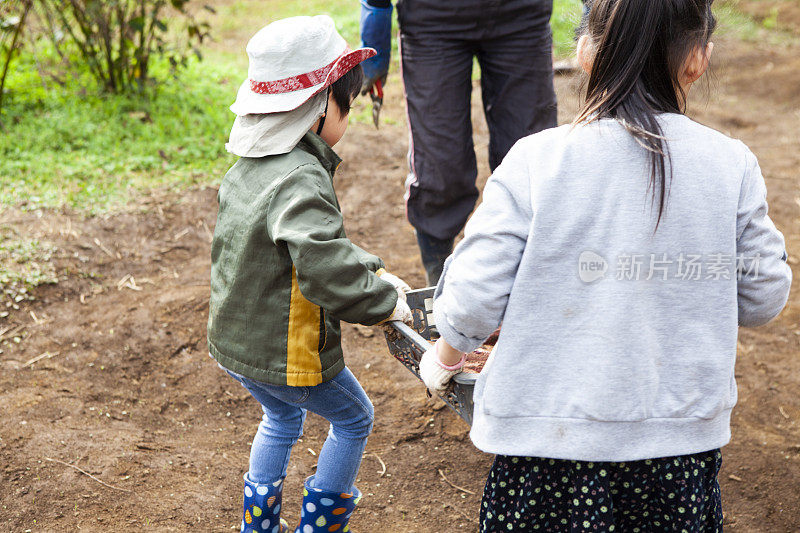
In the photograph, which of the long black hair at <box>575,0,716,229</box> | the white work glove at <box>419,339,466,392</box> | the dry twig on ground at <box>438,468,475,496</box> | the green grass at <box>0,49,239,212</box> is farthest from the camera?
the green grass at <box>0,49,239,212</box>

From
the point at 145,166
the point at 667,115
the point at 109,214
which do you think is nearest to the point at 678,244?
the point at 667,115

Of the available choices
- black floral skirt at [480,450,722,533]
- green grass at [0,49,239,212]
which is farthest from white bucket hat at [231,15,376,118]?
green grass at [0,49,239,212]

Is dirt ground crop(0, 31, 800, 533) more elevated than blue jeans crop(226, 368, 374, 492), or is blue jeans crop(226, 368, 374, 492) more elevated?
blue jeans crop(226, 368, 374, 492)

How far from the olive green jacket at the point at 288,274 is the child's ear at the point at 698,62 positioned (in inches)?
29.5

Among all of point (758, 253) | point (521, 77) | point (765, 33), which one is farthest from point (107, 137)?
point (765, 33)

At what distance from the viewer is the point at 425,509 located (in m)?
2.40

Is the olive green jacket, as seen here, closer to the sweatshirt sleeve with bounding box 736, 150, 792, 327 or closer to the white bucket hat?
the white bucket hat

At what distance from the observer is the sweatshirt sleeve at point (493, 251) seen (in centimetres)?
132

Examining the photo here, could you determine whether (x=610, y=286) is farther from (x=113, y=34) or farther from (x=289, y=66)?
(x=113, y=34)

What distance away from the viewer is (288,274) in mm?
1743

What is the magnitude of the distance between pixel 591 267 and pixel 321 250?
1.88ft

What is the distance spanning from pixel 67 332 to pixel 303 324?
1.82m

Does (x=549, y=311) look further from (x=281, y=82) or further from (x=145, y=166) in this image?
(x=145, y=166)

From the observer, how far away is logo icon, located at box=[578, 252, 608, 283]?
Answer: 1.30 meters
